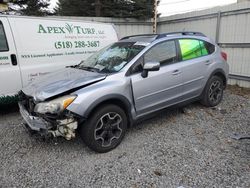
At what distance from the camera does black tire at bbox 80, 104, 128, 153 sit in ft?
10.4

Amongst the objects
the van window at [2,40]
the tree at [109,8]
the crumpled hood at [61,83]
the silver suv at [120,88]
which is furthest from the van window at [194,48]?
the tree at [109,8]

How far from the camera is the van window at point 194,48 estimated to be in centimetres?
436

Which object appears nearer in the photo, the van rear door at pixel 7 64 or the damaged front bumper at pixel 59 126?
the damaged front bumper at pixel 59 126

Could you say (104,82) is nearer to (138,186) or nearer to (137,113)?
(137,113)

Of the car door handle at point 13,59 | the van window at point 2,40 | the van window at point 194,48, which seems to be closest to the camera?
the van window at point 194,48

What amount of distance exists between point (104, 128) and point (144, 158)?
28.2 inches

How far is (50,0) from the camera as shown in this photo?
15.2 m

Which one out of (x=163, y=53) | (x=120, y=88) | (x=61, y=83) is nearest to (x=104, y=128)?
(x=120, y=88)

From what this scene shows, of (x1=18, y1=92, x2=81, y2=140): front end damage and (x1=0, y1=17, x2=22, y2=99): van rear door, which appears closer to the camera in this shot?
(x1=18, y1=92, x2=81, y2=140): front end damage

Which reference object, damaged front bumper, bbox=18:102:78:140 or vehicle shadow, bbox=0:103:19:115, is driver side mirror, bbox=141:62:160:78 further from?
vehicle shadow, bbox=0:103:19:115

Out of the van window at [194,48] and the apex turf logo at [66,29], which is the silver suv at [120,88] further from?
the apex turf logo at [66,29]

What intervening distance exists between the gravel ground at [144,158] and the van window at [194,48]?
1.29 metres

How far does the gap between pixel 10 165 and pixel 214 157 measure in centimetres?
285

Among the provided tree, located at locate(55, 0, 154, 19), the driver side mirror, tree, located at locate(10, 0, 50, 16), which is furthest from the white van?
tree, located at locate(10, 0, 50, 16)
